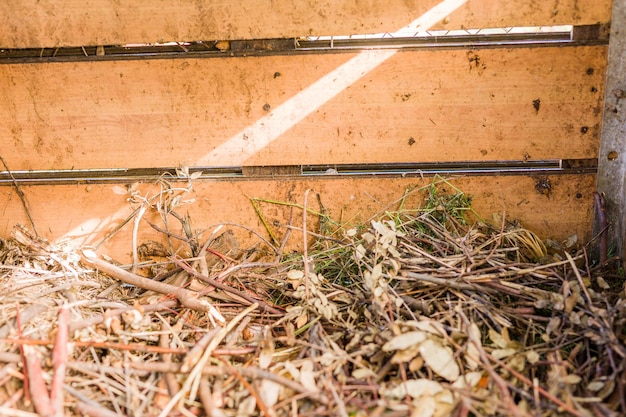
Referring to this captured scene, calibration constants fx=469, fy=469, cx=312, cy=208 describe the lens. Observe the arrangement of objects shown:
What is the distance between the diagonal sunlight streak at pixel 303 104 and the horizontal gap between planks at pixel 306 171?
80 millimetres

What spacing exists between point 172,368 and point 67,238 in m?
1.10

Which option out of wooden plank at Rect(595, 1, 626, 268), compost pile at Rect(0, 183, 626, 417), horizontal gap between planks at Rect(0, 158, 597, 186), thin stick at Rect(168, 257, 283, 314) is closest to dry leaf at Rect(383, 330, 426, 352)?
compost pile at Rect(0, 183, 626, 417)

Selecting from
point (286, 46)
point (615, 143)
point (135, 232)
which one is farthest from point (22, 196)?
point (615, 143)

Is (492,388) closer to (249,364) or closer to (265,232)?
(249,364)

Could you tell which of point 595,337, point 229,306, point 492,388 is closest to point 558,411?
point 492,388

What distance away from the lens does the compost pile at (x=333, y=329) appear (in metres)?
1.29

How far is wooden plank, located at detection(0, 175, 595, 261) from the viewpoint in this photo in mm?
2047

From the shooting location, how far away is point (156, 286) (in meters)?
1.77

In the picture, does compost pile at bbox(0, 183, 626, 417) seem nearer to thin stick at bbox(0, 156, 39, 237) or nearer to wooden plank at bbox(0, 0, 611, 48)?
thin stick at bbox(0, 156, 39, 237)

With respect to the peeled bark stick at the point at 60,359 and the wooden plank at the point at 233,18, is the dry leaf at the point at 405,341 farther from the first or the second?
the wooden plank at the point at 233,18

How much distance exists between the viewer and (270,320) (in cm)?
171

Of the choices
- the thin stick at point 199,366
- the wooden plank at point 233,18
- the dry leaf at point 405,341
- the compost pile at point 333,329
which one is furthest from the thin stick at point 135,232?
the dry leaf at point 405,341

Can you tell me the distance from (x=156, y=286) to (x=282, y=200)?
66cm

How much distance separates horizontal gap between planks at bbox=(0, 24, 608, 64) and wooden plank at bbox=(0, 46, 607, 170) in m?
0.03
